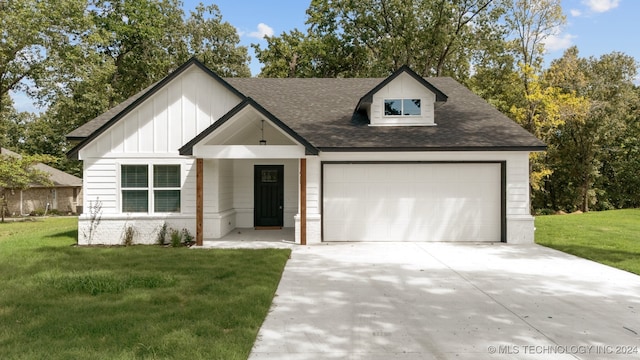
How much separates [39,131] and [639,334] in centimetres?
5812

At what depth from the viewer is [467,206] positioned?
12109mm

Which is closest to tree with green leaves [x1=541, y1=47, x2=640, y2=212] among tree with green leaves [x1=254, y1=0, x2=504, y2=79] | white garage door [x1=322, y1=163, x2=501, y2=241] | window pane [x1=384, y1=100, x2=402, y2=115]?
tree with green leaves [x1=254, y1=0, x2=504, y2=79]

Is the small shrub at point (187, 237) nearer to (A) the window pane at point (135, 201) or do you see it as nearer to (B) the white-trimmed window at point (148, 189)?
(B) the white-trimmed window at point (148, 189)

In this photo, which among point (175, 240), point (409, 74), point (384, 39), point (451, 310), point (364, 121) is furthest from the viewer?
point (384, 39)

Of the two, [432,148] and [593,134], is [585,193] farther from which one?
[432,148]

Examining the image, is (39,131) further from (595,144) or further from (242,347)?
(595,144)

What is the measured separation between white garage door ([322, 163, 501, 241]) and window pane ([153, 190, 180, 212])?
4.74m

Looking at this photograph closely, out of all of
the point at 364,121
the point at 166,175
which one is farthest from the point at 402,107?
the point at 166,175

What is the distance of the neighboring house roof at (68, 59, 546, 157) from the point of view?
1183 centimetres

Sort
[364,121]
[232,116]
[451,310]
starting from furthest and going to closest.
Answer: [364,121], [232,116], [451,310]

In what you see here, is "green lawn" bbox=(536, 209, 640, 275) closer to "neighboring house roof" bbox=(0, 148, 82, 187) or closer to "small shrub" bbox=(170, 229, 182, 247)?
"small shrub" bbox=(170, 229, 182, 247)

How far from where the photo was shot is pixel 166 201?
40.2 ft

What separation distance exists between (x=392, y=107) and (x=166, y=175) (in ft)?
26.3

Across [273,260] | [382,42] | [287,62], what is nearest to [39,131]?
[287,62]
